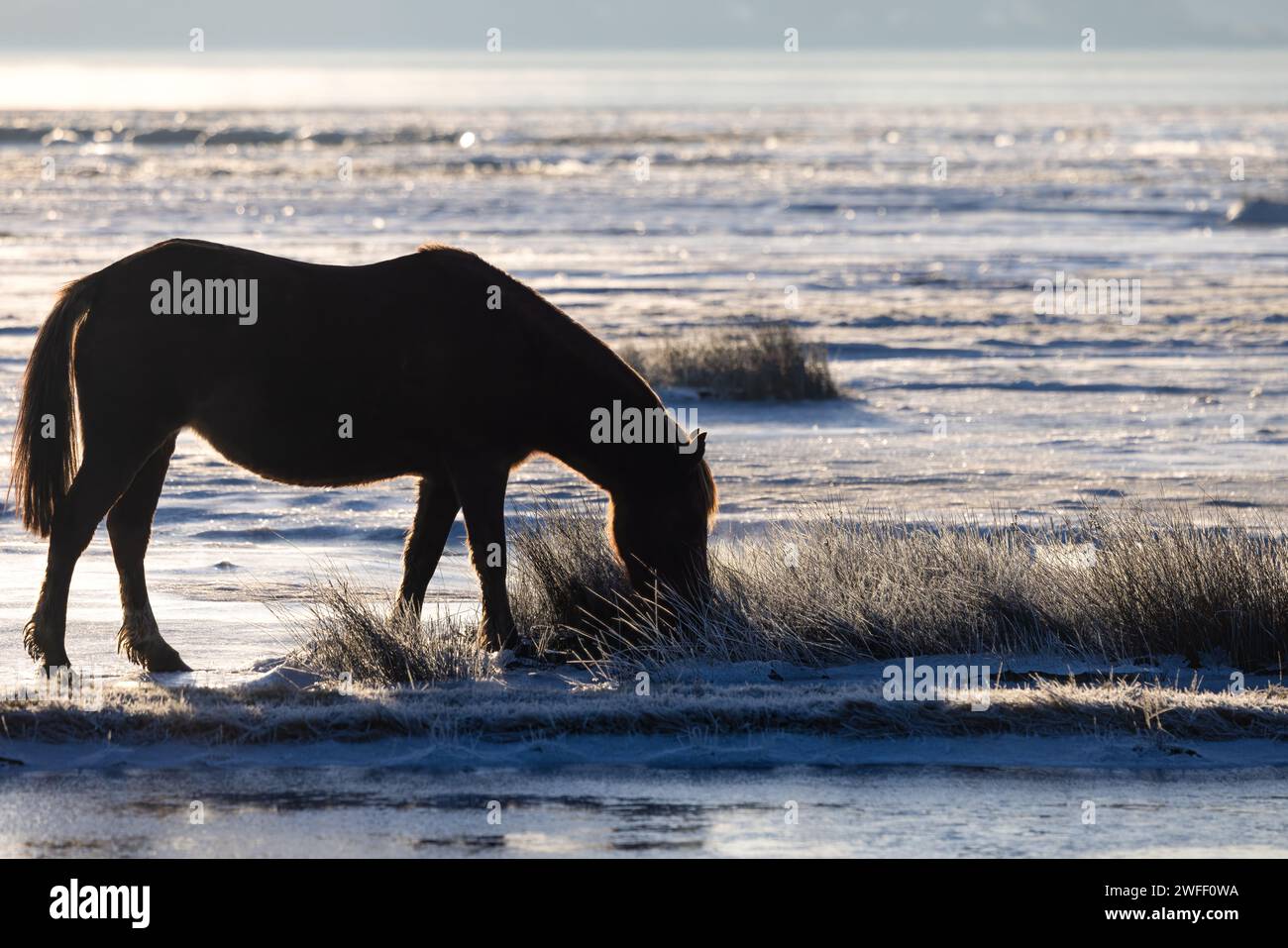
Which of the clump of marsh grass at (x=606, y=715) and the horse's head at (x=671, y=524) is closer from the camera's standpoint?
the clump of marsh grass at (x=606, y=715)

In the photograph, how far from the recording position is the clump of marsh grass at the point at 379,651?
25.5 ft

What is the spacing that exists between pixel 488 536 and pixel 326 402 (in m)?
0.92

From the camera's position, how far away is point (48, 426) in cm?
823

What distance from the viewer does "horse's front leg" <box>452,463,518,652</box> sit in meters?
8.21

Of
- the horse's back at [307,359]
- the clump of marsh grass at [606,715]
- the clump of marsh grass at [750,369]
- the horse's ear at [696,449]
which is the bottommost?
the clump of marsh grass at [750,369]

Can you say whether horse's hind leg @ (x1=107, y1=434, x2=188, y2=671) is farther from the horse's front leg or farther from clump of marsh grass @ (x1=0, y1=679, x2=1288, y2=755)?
the horse's front leg

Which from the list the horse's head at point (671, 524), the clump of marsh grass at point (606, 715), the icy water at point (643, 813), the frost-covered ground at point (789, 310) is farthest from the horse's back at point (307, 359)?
the icy water at point (643, 813)

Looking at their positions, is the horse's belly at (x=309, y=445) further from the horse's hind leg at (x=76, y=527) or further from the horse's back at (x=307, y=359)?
the horse's hind leg at (x=76, y=527)

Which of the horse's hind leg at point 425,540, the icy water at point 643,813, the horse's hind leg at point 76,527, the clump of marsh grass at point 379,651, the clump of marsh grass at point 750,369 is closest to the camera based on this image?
the icy water at point 643,813

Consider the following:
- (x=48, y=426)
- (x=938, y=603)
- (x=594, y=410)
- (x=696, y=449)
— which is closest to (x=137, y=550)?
(x=48, y=426)

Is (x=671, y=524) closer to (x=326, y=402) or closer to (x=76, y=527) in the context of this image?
(x=326, y=402)

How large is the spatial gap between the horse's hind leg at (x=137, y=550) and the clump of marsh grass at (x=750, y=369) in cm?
1133
